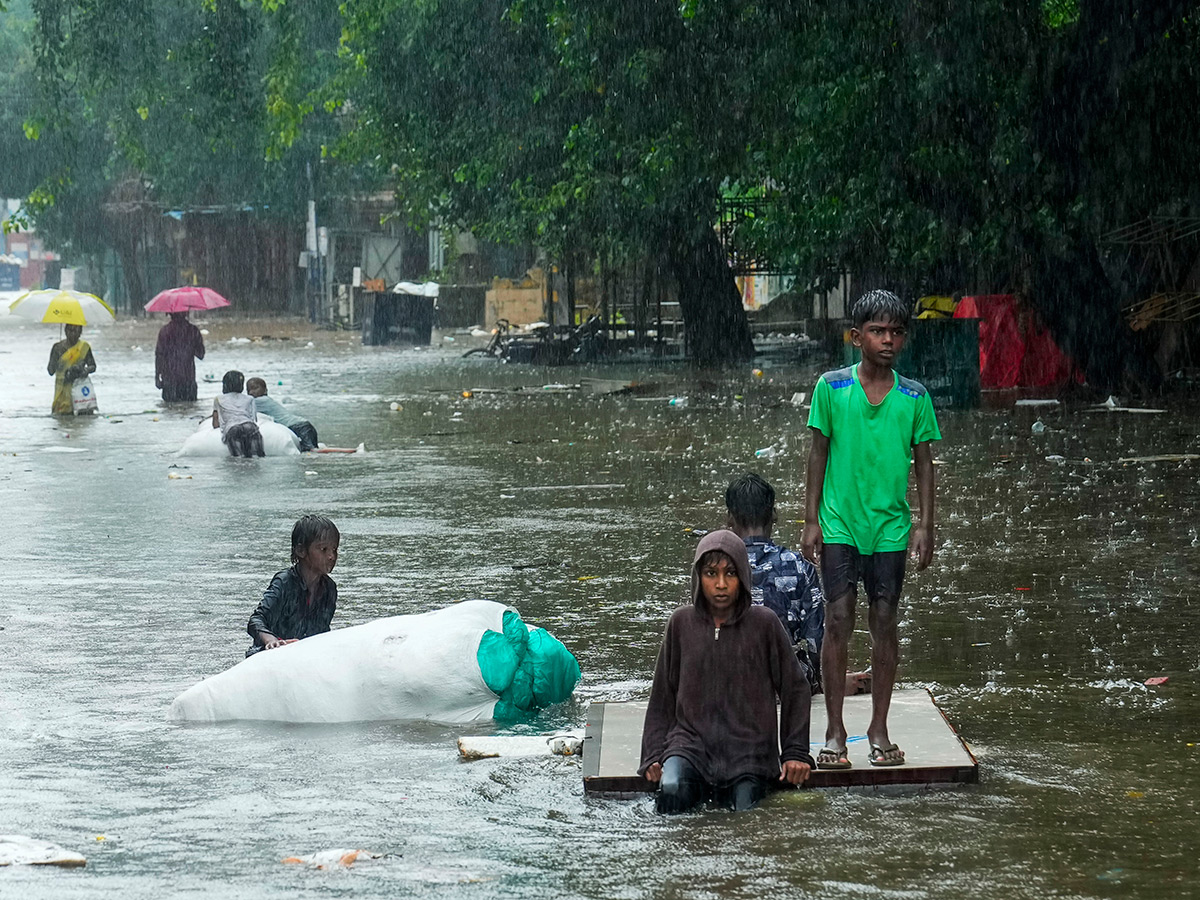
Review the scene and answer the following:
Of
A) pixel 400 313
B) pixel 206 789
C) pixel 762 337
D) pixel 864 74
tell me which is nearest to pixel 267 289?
pixel 400 313

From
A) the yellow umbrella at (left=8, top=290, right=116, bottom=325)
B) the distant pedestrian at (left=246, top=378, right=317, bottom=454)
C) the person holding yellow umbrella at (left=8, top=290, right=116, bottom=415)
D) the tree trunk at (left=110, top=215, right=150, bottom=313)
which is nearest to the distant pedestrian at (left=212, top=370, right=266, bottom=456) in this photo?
the distant pedestrian at (left=246, top=378, right=317, bottom=454)

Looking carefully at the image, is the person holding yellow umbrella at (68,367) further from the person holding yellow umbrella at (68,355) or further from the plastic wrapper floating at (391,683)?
the plastic wrapper floating at (391,683)

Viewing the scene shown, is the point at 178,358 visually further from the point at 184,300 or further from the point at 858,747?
the point at 858,747

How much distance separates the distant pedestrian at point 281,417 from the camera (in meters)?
15.5

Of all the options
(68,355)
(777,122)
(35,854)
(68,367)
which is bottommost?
(35,854)

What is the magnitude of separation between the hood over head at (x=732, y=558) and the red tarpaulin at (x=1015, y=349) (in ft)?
52.3

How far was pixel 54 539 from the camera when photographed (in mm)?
10664

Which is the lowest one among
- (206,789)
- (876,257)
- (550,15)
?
(206,789)

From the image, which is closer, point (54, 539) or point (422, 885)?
point (422, 885)

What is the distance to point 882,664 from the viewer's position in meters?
5.32

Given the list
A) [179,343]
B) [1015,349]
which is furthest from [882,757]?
[179,343]

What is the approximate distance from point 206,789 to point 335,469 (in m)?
9.01

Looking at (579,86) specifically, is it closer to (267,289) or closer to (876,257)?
(876,257)

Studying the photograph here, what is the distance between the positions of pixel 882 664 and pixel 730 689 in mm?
508
